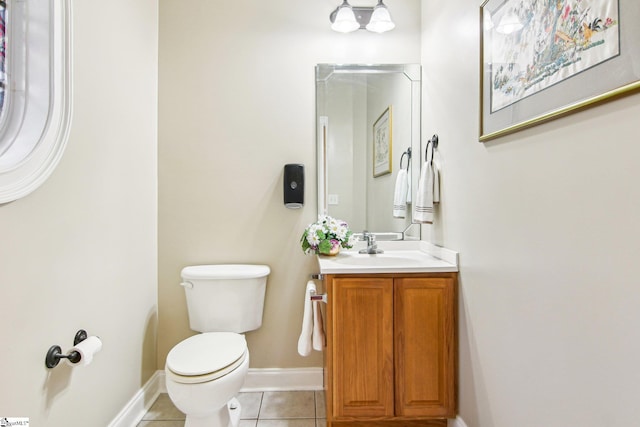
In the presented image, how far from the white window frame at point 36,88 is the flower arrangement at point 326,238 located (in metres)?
1.16

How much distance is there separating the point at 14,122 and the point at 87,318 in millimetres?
795

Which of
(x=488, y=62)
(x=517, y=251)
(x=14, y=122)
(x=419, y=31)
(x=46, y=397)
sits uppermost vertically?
(x=419, y=31)

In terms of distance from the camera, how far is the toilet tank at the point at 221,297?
5.68 feet

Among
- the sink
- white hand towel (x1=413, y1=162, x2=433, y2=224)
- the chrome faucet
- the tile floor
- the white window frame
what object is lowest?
the tile floor

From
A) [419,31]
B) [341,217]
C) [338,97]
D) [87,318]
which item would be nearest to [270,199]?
[341,217]

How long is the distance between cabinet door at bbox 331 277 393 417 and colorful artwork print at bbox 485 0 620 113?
95 cm

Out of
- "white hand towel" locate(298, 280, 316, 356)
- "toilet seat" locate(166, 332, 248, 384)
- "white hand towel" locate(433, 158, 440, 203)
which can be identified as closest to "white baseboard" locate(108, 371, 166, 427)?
"toilet seat" locate(166, 332, 248, 384)

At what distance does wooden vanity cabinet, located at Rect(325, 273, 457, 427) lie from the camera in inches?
56.1

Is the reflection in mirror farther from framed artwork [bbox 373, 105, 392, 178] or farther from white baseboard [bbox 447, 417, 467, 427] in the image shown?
white baseboard [bbox 447, 417, 467, 427]

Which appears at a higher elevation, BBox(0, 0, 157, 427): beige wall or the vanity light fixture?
the vanity light fixture

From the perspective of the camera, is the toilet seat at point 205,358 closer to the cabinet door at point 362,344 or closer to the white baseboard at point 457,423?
the cabinet door at point 362,344

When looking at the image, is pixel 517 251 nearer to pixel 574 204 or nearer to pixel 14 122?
pixel 574 204

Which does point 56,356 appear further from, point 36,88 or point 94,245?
point 36,88

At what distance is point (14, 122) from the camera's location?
1046 mm
